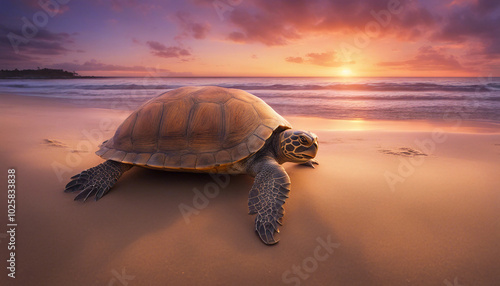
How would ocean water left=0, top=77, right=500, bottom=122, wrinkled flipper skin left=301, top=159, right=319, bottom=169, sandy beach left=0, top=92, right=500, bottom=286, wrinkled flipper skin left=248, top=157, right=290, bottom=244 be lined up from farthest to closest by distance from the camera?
1. ocean water left=0, top=77, right=500, bottom=122
2. wrinkled flipper skin left=301, top=159, right=319, bottom=169
3. wrinkled flipper skin left=248, top=157, right=290, bottom=244
4. sandy beach left=0, top=92, right=500, bottom=286

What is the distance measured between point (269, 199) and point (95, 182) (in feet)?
6.86

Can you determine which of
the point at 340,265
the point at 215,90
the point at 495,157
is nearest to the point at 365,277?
the point at 340,265

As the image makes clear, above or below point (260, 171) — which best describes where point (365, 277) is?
below

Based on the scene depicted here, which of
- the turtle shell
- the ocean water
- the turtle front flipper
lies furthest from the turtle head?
the ocean water

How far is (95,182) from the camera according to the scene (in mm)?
2680

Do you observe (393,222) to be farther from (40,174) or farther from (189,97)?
(40,174)

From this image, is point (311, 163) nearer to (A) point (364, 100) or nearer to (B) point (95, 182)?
(B) point (95, 182)

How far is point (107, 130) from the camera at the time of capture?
581 centimetres

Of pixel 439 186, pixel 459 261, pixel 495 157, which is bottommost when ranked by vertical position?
pixel 459 261

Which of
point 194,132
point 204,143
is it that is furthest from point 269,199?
point 194,132

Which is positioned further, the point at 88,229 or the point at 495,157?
the point at 495,157

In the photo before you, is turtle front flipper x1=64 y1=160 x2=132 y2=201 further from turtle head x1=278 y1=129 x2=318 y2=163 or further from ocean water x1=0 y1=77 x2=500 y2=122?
ocean water x1=0 y1=77 x2=500 y2=122

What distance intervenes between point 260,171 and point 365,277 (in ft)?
4.80

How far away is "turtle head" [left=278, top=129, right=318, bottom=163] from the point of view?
279 centimetres
